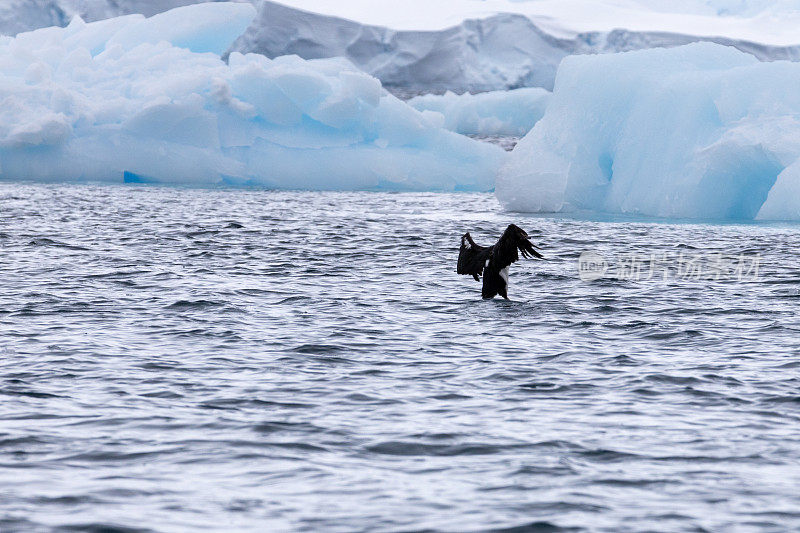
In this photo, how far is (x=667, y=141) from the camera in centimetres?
2198

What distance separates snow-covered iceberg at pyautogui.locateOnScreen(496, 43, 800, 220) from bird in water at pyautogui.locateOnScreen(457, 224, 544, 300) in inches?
391

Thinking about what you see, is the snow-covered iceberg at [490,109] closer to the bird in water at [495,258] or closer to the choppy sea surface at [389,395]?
the choppy sea surface at [389,395]

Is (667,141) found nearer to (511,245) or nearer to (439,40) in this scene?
(511,245)

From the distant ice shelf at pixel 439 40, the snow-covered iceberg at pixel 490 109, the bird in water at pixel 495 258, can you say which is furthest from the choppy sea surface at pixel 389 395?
the distant ice shelf at pixel 439 40

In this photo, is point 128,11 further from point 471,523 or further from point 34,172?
point 471,523

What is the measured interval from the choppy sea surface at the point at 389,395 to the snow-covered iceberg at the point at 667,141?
541 cm

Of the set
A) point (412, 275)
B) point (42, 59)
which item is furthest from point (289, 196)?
point (412, 275)

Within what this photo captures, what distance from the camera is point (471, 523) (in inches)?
212

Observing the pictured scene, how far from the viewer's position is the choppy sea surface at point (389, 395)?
5648 millimetres

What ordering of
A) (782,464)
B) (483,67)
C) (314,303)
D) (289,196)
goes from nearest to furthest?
(782,464), (314,303), (289,196), (483,67)

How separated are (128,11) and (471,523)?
6232cm

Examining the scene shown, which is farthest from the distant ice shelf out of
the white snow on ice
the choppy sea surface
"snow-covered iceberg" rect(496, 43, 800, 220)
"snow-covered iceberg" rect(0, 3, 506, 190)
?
the choppy sea surface

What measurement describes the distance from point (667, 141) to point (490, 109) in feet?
97.8

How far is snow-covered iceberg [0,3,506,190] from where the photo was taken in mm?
29547
